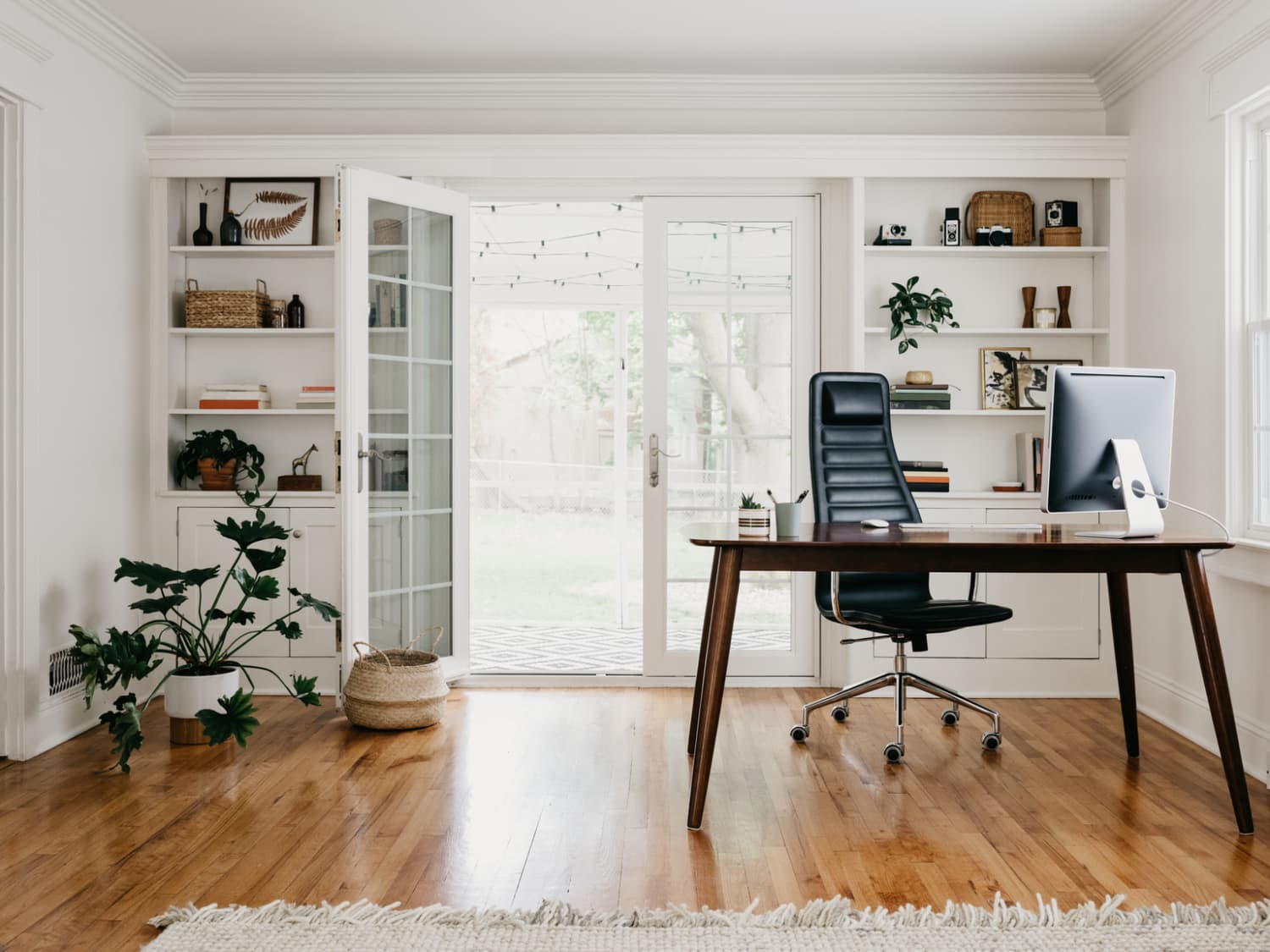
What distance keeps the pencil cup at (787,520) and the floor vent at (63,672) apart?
7.97 feet

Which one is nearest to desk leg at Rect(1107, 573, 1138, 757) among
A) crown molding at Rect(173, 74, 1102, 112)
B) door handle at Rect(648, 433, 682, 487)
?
door handle at Rect(648, 433, 682, 487)

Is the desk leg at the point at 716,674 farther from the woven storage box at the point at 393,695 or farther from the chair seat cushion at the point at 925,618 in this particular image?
the woven storage box at the point at 393,695

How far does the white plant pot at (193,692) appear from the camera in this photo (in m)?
3.51

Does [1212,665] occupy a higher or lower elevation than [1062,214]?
lower

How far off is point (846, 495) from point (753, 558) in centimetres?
109

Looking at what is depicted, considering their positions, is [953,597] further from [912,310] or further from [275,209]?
[275,209]

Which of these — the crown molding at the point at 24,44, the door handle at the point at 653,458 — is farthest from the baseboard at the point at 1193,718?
the crown molding at the point at 24,44

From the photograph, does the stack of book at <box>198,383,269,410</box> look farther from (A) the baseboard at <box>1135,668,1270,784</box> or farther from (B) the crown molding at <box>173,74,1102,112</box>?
(A) the baseboard at <box>1135,668,1270,784</box>

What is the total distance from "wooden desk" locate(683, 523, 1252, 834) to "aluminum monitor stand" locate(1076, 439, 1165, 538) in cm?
9

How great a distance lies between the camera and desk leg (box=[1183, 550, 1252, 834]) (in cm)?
273

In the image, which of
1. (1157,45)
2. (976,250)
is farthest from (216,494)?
(1157,45)

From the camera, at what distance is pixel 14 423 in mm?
3332

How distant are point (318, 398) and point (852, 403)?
2240mm

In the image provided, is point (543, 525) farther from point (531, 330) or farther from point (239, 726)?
point (239, 726)
